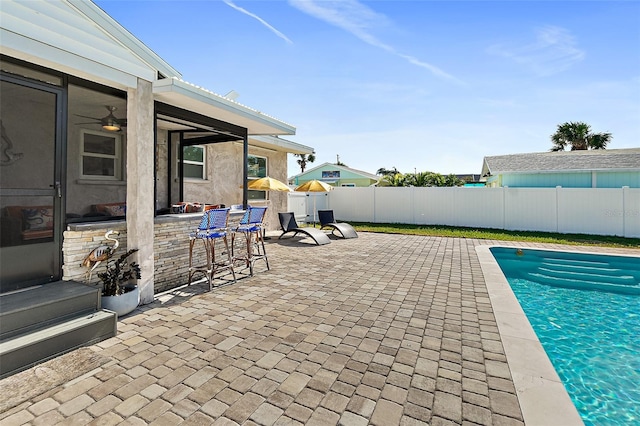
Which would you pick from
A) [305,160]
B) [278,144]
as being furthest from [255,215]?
[305,160]

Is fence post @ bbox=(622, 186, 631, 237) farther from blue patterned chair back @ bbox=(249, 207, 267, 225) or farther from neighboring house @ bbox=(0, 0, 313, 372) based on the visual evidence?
blue patterned chair back @ bbox=(249, 207, 267, 225)

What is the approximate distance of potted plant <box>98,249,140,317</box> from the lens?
4.27m

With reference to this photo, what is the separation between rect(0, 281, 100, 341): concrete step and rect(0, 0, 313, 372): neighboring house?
0.41ft

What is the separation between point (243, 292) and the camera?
5.55 m

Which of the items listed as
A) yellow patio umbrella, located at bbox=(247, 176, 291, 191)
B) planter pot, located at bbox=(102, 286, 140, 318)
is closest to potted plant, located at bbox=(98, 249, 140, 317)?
planter pot, located at bbox=(102, 286, 140, 318)

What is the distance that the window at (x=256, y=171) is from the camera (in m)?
13.3

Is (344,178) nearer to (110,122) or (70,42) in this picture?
(110,122)

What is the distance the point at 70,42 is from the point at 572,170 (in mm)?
21566

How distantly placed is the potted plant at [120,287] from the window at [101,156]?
11.7ft

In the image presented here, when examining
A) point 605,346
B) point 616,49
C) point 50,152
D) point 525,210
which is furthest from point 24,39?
point 525,210

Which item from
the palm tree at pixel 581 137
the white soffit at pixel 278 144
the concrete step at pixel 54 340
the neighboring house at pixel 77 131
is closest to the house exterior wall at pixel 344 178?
the white soffit at pixel 278 144

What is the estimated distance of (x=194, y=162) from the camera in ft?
33.5

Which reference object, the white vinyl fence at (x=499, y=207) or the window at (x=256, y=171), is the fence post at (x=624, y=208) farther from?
the window at (x=256, y=171)

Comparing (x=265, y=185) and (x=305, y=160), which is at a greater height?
(x=305, y=160)
